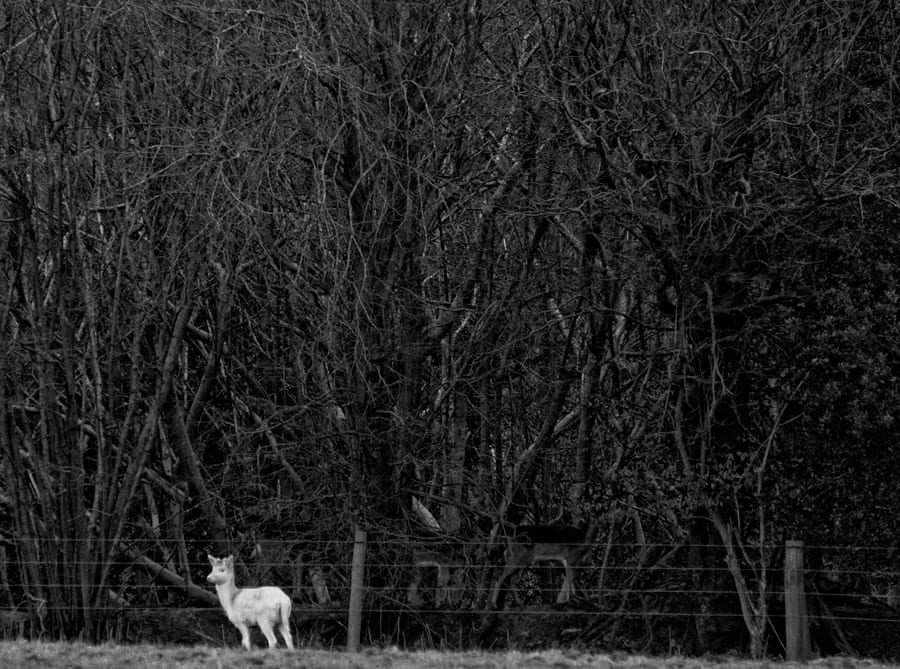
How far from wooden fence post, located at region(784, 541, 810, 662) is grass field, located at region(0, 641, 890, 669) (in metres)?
0.71

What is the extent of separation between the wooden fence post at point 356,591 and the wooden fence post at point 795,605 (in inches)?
147

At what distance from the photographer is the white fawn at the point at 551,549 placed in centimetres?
1469

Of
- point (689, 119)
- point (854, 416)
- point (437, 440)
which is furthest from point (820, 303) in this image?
point (437, 440)

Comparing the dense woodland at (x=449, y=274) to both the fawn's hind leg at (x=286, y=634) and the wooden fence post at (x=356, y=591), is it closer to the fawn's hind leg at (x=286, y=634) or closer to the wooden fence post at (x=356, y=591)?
the wooden fence post at (x=356, y=591)

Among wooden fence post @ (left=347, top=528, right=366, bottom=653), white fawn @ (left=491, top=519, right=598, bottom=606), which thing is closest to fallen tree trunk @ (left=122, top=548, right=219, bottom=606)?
white fawn @ (left=491, top=519, right=598, bottom=606)

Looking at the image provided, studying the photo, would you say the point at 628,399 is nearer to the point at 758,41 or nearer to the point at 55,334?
the point at 758,41

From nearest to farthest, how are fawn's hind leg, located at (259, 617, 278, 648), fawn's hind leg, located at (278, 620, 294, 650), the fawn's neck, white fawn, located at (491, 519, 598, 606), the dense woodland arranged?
1. fawn's hind leg, located at (278, 620, 294, 650)
2. fawn's hind leg, located at (259, 617, 278, 648)
3. the fawn's neck
4. the dense woodland
5. white fawn, located at (491, 519, 598, 606)

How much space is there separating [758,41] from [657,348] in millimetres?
3310

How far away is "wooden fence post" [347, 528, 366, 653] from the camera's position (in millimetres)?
11963

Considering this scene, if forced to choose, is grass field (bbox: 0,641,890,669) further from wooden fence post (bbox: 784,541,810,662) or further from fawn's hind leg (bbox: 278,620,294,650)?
wooden fence post (bbox: 784,541,810,662)

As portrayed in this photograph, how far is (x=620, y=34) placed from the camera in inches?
549

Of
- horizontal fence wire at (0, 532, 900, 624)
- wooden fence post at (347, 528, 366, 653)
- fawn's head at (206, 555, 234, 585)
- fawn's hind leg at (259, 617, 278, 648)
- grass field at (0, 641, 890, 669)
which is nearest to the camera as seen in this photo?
grass field at (0, 641, 890, 669)

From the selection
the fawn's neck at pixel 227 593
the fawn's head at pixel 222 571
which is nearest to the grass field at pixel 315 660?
the fawn's neck at pixel 227 593

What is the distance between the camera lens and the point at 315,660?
930cm
